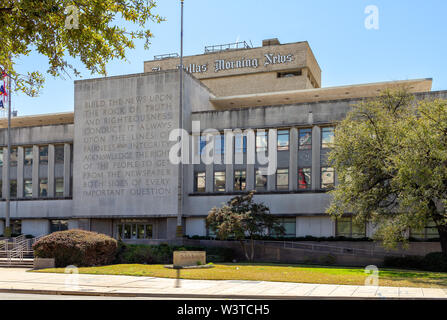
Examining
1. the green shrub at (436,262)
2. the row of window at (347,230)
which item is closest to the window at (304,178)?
the row of window at (347,230)

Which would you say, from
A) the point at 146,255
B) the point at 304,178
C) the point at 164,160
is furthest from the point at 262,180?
the point at 146,255

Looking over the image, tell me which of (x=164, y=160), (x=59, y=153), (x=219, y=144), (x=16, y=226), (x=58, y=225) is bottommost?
(x=16, y=226)

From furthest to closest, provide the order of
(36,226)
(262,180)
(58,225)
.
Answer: (36,226)
(58,225)
(262,180)

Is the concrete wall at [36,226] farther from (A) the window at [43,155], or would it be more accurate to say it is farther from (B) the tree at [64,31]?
(B) the tree at [64,31]

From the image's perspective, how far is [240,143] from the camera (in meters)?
47.4

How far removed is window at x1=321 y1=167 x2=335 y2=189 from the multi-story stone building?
11cm

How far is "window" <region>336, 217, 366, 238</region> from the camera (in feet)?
142

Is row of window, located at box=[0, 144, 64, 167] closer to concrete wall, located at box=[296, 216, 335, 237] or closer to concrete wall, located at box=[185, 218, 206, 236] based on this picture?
concrete wall, located at box=[185, 218, 206, 236]

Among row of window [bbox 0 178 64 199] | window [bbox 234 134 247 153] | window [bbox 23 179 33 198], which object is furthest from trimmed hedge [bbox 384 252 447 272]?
window [bbox 23 179 33 198]

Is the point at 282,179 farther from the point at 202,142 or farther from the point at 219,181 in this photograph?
the point at 202,142

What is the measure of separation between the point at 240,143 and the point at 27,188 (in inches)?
942

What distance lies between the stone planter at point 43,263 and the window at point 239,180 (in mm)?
21222
